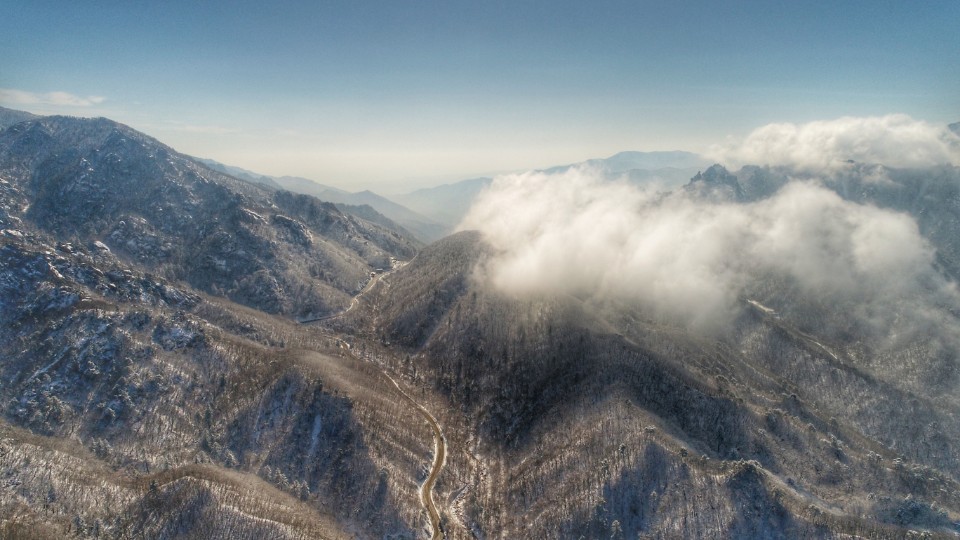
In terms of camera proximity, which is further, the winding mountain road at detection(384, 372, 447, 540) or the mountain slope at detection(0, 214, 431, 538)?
the winding mountain road at detection(384, 372, 447, 540)

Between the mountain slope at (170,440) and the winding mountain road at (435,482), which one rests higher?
the mountain slope at (170,440)

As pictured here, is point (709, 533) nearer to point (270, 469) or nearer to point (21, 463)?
point (270, 469)

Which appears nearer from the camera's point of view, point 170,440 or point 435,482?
point 170,440

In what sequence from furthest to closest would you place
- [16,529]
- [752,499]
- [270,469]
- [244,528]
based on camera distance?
1. [270,469]
2. [752,499]
3. [244,528]
4. [16,529]

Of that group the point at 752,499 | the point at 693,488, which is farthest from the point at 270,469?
the point at 752,499

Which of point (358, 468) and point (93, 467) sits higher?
point (93, 467)

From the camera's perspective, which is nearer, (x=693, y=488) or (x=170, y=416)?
(x=693, y=488)

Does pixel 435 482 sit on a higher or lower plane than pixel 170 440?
lower

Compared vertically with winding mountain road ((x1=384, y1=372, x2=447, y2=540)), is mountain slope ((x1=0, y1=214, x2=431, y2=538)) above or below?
above

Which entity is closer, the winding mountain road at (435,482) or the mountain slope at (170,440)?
the mountain slope at (170,440)

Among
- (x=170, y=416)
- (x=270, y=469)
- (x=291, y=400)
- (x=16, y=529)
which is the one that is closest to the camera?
(x=16, y=529)

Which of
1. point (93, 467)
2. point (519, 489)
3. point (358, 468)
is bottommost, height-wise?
point (519, 489)
